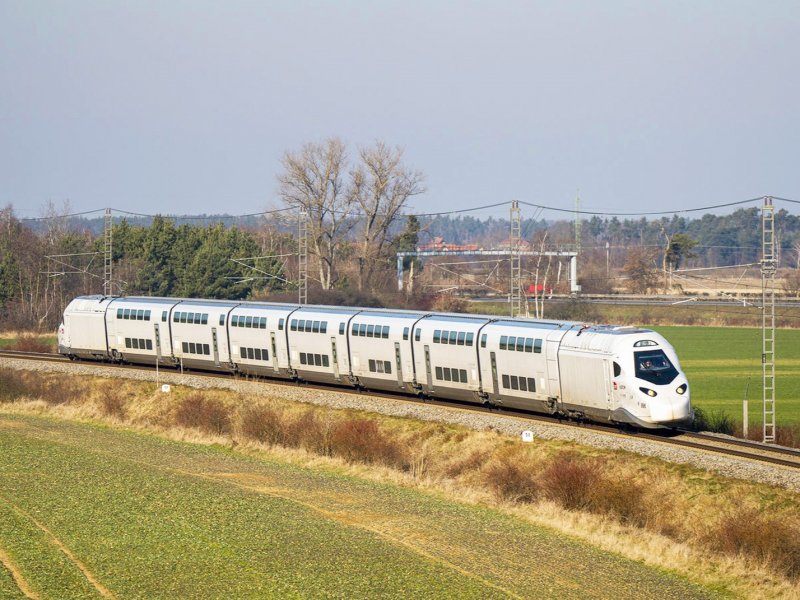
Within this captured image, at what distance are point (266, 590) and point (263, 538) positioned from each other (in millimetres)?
4258

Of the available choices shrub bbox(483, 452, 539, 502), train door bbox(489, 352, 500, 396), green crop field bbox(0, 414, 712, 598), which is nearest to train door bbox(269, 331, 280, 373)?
train door bbox(489, 352, 500, 396)

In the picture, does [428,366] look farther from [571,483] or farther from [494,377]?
[571,483]

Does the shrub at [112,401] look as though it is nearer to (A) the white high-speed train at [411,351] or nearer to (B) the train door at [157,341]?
(B) the train door at [157,341]

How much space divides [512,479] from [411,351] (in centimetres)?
1203

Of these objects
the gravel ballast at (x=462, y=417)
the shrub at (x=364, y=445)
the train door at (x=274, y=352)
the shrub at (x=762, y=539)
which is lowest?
the shrub at (x=762, y=539)

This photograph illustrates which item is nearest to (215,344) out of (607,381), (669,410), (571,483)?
(607,381)

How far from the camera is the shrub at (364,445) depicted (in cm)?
4088

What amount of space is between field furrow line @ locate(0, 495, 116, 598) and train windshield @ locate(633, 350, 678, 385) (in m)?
20.2

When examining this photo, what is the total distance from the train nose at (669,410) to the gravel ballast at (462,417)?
0.87m

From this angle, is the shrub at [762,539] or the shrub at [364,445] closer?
the shrub at [762,539]

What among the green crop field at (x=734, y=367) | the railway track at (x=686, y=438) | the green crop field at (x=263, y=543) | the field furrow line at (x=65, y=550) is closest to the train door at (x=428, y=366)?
the railway track at (x=686, y=438)

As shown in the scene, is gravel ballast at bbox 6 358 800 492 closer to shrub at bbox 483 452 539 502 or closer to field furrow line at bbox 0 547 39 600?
shrub at bbox 483 452 539 502

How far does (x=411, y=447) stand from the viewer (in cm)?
4150

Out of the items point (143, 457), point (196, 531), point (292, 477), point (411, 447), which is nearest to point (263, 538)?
point (196, 531)
